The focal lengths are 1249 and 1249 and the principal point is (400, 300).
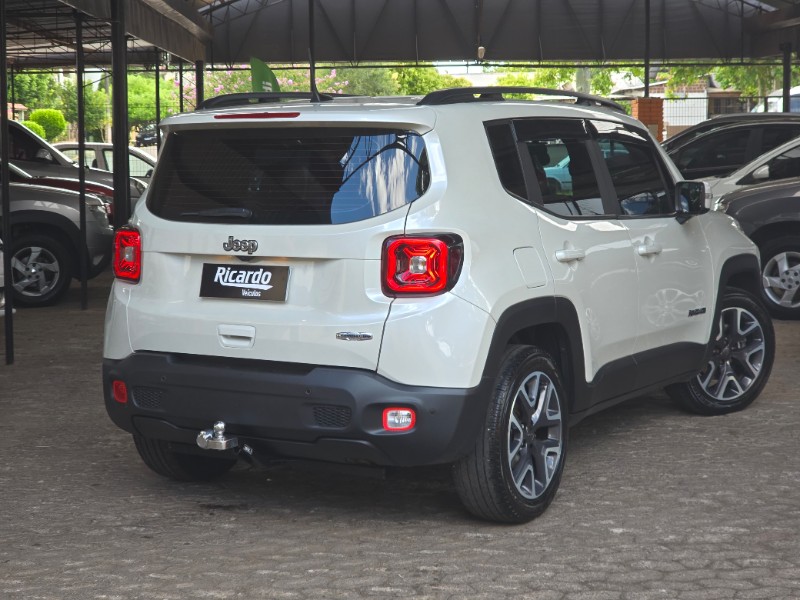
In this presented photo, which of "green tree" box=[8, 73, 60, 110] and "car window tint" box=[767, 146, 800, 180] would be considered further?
"green tree" box=[8, 73, 60, 110]

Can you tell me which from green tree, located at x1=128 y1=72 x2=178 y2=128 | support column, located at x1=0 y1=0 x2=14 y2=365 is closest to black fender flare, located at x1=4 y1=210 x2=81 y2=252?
support column, located at x1=0 y1=0 x2=14 y2=365

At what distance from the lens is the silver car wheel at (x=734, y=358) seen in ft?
23.8

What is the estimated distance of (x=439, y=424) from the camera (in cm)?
466

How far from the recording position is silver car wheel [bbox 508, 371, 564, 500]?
5.09 metres

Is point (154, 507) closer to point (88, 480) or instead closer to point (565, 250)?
point (88, 480)

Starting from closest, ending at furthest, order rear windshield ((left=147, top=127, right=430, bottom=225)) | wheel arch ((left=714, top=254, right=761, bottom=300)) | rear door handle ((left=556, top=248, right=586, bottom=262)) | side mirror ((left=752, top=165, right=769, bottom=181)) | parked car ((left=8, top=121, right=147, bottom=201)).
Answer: rear windshield ((left=147, top=127, right=430, bottom=225)) → rear door handle ((left=556, top=248, right=586, bottom=262)) → wheel arch ((left=714, top=254, right=761, bottom=300)) → side mirror ((left=752, top=165, right=769, bottom=181)) → parked car ((left=8, top=121, right=147, bottom=201))

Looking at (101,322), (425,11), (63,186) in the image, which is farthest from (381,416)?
(425,11)

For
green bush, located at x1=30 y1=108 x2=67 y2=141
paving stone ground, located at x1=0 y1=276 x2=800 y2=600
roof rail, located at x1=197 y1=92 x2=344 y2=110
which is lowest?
paving stone ground, located at x1=0 y1=276 x2=800 y2=600

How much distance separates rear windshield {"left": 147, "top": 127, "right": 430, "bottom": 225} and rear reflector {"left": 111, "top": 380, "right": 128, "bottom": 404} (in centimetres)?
72

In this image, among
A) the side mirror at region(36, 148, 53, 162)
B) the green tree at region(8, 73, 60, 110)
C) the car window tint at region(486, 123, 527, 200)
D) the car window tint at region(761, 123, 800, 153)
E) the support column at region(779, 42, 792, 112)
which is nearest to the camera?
the car window tint at region(486, 123, 527, 200)

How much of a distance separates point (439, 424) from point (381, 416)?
22cm

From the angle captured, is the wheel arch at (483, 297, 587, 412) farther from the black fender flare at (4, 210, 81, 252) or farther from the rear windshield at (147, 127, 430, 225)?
the black fender flare at (4, 210, 81, 252)

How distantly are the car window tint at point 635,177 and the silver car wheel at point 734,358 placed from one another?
1.00 metres

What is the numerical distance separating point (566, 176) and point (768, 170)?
7.85 metres
